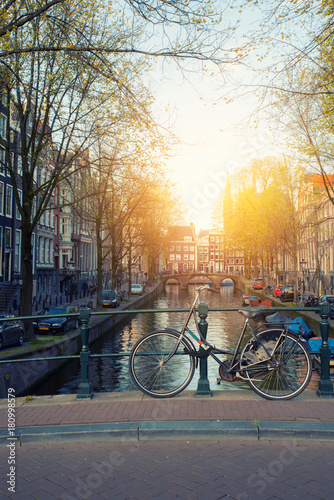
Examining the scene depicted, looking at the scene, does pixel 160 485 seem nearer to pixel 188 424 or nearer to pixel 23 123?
pixel 188 424

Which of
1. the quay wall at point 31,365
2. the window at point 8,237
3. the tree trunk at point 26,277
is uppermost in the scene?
the window at point 8,237

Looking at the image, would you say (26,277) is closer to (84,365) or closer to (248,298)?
(84,365)

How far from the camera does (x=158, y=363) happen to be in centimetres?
609

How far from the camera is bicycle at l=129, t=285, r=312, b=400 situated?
231 inches

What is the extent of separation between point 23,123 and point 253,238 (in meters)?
36.5

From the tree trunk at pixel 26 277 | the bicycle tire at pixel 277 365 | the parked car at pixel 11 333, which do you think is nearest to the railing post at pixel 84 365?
the bicycle tire at pixel 277 365

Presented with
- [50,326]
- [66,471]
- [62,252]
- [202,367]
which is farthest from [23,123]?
[62,252]

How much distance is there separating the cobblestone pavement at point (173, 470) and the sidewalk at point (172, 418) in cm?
11

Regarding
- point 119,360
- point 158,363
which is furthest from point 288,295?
point 158,363

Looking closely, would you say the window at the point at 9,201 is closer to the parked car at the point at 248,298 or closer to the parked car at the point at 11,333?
the parked car at the point at 11,333

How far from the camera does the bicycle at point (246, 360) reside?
19.3 ft

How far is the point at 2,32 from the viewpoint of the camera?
8.10m

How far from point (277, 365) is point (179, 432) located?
65.6 inches

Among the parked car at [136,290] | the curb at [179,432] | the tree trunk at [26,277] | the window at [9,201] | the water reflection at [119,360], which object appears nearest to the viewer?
the curb at [179,432]
